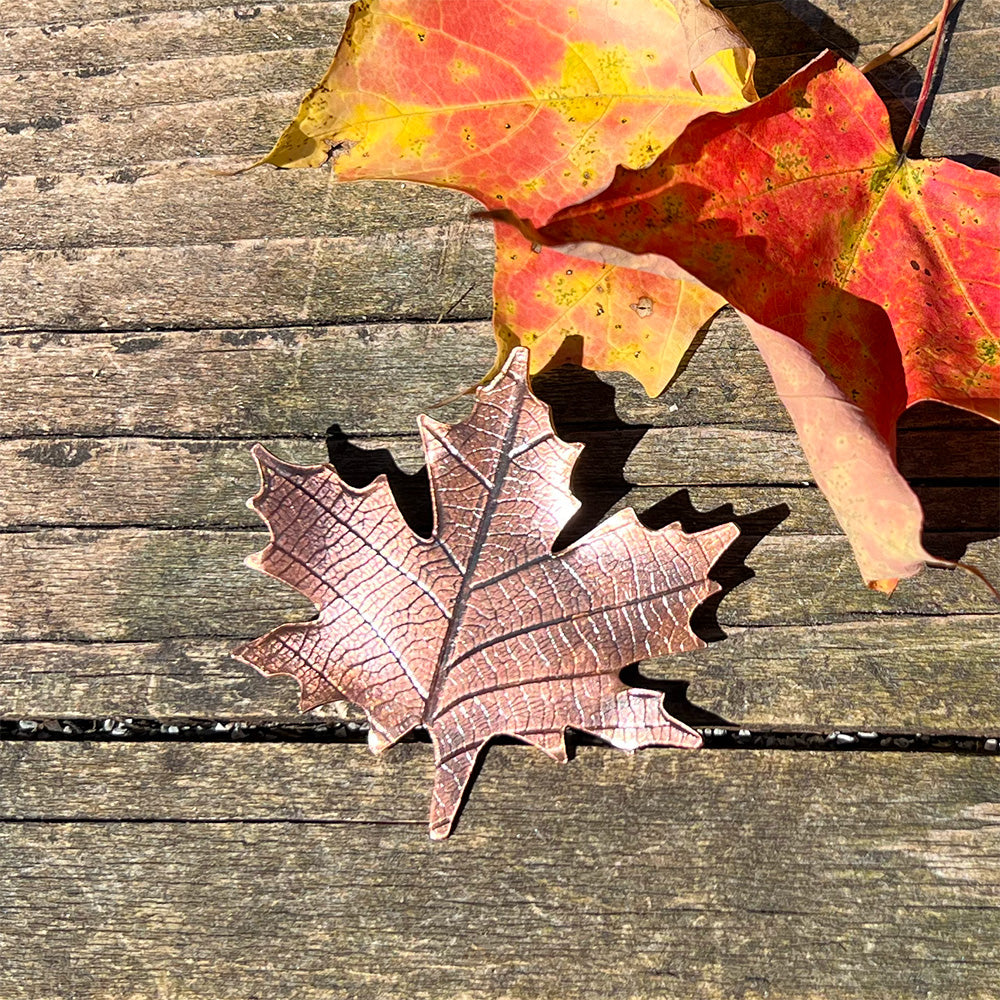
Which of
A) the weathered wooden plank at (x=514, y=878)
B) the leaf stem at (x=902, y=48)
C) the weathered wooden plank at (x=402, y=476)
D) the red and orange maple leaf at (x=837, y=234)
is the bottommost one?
the weathered wooden plank at (x=514, y=878)

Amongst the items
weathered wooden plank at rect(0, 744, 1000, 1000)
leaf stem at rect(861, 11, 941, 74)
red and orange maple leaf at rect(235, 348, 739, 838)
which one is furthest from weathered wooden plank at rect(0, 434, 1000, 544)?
leaf stem at rect(861, 11, 941, 74)

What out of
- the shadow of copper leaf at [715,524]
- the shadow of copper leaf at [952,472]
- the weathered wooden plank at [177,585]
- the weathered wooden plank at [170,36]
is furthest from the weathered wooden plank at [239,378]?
the shadow of copper leaf at [952,472]

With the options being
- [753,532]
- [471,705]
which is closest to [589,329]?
[753,532]

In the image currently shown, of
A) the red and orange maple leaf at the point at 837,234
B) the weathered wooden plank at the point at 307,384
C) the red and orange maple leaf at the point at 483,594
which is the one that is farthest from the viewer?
the weathered wooden plank at the point at 307,384

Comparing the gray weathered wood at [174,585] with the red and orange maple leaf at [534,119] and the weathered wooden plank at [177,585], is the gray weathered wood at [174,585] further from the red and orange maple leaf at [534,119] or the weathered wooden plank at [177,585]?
the red and orange maple leaf at [534,119]

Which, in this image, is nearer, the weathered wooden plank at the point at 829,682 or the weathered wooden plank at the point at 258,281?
the weathered wooden plank at the point at 829,682


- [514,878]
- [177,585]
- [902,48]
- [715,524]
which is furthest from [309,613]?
[902,48]

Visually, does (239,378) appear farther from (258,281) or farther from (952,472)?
(952,472)

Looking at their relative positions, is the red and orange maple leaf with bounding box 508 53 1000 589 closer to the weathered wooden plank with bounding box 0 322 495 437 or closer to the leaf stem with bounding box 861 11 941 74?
the leaf stem with bounding box 861 11 941 74
